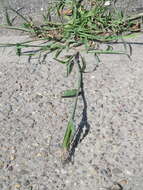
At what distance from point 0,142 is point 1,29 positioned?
0.85 metres

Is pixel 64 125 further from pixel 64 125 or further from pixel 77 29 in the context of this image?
pixel 77 29

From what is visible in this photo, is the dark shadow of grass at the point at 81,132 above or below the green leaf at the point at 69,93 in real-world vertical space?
Answer: below

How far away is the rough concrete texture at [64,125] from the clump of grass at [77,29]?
0.05 meters

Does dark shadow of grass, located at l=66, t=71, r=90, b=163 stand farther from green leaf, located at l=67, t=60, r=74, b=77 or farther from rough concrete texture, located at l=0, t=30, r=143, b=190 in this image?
green leaf, located at l=67, t=60, r=74, b=77

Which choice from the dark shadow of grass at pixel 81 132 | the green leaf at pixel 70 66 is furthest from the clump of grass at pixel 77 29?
the dark shadow of grass at pixel 81 132

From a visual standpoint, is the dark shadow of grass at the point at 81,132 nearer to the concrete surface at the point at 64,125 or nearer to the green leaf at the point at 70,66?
the concrete surface at the point at 64,125

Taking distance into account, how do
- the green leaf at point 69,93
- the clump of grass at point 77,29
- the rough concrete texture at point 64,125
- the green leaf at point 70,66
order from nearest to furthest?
the rough concrete texture at point 64,125 → the green leaf at point 69,93 → the green leaf at point 70,66 → the clump of grass at point 77,29

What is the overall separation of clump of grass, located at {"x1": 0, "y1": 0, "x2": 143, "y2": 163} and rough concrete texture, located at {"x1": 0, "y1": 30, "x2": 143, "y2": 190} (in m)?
0.05

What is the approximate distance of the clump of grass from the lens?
196cm

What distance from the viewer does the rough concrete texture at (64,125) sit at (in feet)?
4.58

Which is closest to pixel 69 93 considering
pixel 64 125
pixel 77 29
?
pixel 64 125

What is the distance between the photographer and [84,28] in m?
2.03

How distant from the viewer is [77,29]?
2.01 m

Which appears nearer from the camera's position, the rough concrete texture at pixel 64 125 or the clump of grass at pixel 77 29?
the rough concrete texture at pixel 64 125
